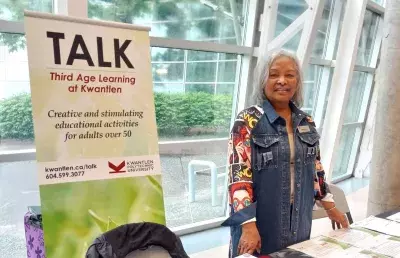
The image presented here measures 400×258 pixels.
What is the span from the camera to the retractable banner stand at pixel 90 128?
A: 164 centimetres

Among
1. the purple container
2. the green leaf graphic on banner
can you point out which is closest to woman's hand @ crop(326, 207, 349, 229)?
the green leaf graphic on banner

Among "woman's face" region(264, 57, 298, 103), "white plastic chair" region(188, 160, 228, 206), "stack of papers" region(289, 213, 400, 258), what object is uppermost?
"woman's face" region(264, 57, 298, 103)

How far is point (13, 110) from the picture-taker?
232 cm

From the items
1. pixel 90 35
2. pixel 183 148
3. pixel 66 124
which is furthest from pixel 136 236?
pixel 183 148

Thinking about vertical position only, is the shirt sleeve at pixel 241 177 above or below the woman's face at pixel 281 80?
below

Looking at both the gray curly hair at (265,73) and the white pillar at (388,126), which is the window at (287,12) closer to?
the white pillar at (388,126)

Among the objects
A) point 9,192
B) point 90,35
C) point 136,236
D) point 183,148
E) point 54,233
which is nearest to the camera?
point 136,236

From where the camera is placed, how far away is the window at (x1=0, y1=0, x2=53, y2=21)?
6.86 ft

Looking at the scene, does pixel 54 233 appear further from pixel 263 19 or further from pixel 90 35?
pixel 263 19

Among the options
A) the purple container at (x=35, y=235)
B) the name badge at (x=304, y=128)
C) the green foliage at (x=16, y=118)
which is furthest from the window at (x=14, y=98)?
the name badge at (x=304, y=128)

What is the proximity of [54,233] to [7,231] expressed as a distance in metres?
1.13

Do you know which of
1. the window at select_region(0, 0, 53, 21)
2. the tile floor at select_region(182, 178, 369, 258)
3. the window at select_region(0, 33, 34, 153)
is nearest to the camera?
the window at select_region(0, 0, 53, 21)

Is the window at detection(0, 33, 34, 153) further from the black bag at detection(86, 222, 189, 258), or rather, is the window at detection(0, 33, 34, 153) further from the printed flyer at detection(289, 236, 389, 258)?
the printed flyer at detection(289, 236, 389, 258)

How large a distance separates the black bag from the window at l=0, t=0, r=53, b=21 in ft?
4.87
